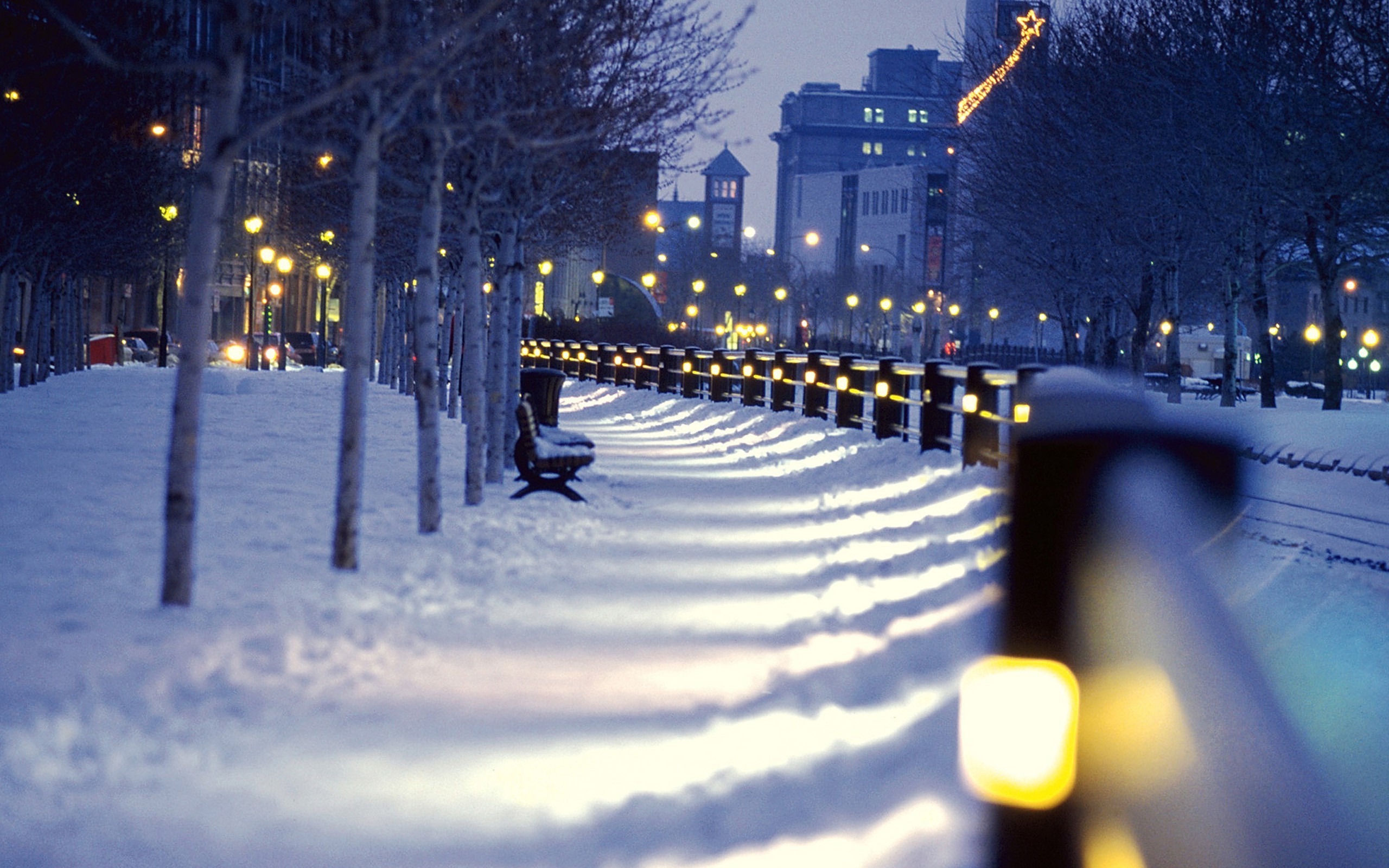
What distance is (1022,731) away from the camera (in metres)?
3.63

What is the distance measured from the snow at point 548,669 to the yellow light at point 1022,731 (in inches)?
14.5

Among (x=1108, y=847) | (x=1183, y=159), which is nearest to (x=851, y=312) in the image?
(x=1183, y=159)

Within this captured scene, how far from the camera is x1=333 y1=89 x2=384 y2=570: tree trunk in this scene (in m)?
10.0

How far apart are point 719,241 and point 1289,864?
16698 centimetres

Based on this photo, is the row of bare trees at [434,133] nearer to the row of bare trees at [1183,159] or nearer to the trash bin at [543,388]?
the trash bin at [543,388]

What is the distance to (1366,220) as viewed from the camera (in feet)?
107

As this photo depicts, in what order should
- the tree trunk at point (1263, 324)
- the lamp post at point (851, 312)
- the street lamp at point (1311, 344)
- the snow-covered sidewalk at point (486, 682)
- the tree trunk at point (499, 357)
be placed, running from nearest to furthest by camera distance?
the snow-covered sidewalk at point (486, 682) → the tree trunk at point (499, 357) → the tree trunk at point (1263, 324) → the street lamp at point (1311, 344) → the lamp post at point (851, 312)

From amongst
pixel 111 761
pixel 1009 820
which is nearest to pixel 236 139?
pixel 111 761

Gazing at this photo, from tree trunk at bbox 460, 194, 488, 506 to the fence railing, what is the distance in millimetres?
4857

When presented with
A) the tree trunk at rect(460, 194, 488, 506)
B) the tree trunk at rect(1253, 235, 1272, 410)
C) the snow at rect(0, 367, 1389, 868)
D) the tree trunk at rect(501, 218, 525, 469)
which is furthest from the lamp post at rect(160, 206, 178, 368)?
the tree trunk at rect(460, 194, 488, 506)

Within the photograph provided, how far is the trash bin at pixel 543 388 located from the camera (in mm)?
21656

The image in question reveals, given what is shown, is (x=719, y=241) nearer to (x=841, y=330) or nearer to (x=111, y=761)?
(x=841, y=330)

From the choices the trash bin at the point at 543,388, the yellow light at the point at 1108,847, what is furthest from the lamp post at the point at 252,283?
the yellow light at the point at 1108,847

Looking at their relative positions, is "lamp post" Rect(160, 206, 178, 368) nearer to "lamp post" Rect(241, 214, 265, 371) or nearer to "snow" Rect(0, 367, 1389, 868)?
"lamp post" Rect(241, 214, 265, 371)
